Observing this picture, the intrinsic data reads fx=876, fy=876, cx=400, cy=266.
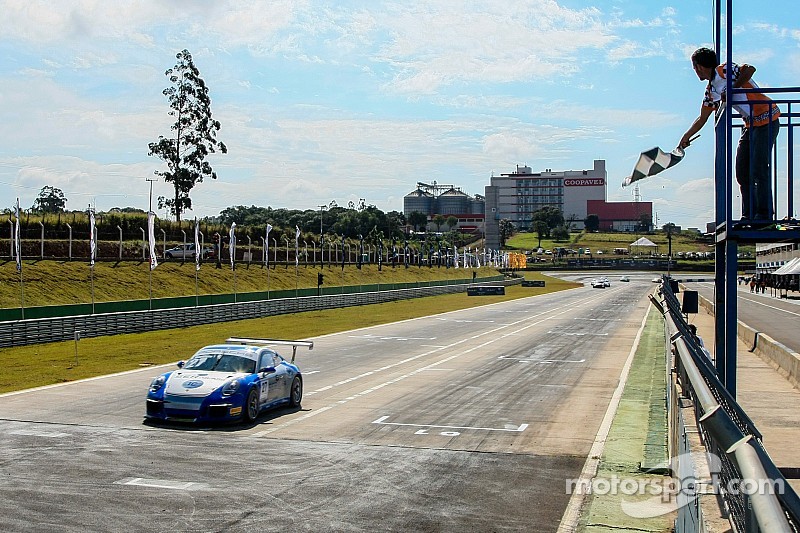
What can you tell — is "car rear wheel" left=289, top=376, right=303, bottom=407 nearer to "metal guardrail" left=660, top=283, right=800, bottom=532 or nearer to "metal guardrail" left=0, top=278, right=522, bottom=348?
"metal guardrail" left=660, top=283, right=800, bottom=532

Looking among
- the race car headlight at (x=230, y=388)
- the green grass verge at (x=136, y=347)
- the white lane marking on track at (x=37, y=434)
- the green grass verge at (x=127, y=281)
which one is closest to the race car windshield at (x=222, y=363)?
the race car headlight at (x=230, y=388)

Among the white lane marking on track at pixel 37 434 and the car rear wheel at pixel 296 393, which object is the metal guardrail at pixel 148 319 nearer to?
the car rear wheel at pixel 296 393

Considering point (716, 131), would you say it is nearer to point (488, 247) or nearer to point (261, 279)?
point (261, 279)

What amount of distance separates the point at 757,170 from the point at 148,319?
117 feet

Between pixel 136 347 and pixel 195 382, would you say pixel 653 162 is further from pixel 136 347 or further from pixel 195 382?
pixel 136 347

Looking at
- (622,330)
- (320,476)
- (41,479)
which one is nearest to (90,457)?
(41,479)

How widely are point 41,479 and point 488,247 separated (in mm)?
137627

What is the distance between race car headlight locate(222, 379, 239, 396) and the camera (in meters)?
15.8

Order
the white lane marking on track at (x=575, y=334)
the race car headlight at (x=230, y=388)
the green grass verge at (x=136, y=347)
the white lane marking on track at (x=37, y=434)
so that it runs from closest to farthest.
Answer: the white lane marking on track at (x=37, y=434), the race car headlight at (x=230, y=388), the green grass verge at (x=136, y=347), the white lane marking on track at (x=575, y=334)

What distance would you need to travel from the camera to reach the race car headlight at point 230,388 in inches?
622

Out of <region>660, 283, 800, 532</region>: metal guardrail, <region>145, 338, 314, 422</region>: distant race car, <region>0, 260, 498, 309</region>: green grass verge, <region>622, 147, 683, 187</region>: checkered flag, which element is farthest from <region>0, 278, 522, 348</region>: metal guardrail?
<region>660, 283, 800, 532</region>: metal guardrail

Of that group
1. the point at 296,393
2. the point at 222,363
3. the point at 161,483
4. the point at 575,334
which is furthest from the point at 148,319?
the point at 161,483

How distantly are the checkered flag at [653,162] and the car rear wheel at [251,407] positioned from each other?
10.3 meters

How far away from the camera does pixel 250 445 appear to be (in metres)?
14.0
